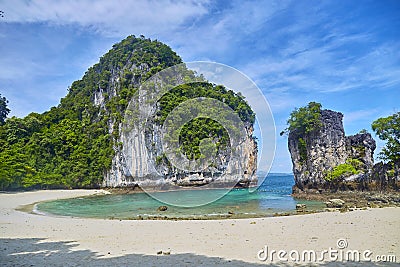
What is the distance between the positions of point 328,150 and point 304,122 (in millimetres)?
3599

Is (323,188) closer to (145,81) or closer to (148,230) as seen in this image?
(148,230)

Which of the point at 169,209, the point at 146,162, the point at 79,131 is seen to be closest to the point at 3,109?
the point at 79,131

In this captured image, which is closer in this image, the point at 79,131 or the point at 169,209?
the point at 169,209

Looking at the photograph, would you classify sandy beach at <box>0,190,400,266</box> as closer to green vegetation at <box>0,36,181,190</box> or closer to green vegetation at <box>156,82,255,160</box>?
green vegetation at <box>0,36,181,190</box>

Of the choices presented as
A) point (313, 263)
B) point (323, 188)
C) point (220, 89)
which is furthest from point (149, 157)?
point (313, 263)

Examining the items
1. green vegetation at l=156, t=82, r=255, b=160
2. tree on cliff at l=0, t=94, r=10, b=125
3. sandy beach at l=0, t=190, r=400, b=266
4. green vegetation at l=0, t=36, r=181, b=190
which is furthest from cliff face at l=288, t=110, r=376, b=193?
tree on cliff at l=0, t=94, r=10, b=125

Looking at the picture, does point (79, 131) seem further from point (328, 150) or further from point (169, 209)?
point (328, 150)

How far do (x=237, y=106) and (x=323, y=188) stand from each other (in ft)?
67.7

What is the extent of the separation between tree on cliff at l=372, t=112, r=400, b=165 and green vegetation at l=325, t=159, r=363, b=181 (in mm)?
2899

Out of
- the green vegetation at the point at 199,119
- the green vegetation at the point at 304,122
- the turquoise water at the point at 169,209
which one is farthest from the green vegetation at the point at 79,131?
the green vegetation at the point at 304,122

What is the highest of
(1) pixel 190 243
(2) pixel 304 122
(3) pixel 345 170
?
(2) pixel 304 122

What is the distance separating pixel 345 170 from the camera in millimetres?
27984

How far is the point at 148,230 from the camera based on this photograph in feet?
34.8

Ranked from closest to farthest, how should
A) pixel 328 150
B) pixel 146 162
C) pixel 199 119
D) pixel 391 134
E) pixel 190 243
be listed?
pixel 190 243 < pixel 391 134 < pixel 328 150 < pixel 199 119 < pixel 146 162
